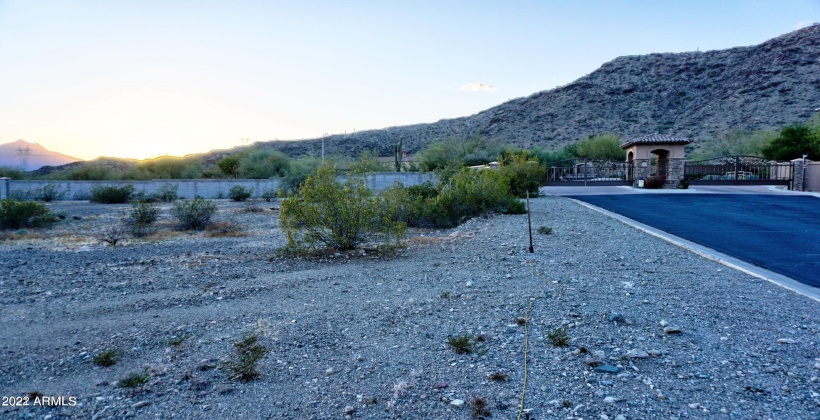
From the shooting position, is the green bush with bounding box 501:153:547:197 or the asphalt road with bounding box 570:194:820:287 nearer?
the asphalt road with bounding box 570:194:820:287

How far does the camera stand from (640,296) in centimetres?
687

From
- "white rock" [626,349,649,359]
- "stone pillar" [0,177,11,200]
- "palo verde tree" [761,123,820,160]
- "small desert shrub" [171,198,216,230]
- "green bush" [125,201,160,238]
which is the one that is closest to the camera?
"white rock" [626,349,649,359]

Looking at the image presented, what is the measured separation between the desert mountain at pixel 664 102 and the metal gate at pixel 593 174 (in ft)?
68.4

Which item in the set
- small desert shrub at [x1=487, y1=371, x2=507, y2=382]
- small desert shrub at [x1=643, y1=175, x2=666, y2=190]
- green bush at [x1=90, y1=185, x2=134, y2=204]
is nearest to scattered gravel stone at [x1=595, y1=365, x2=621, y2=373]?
small desert shrub at [x1=487, y1=371, x2=507, y2=382]

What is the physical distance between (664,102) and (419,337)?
214 feet

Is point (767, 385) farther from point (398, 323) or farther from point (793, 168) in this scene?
point (793, 168)

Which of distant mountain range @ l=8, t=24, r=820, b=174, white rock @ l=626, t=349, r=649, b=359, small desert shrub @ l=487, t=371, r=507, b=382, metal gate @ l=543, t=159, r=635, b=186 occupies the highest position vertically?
distant mountain range @ l=8, t=24, r=820, b=174

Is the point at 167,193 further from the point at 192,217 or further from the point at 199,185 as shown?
the point at 192,217

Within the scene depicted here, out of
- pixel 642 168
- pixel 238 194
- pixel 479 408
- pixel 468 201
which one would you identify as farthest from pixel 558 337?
pixel 642 168

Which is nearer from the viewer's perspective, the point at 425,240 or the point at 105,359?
the point at 105,359

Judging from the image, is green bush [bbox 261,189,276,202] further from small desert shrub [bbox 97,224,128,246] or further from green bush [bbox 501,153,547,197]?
green bush [bbox 501,153,547,197]

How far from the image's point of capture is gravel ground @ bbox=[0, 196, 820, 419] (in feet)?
13.6

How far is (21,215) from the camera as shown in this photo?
17750 mm

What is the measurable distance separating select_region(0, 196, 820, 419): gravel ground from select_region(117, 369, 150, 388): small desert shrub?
0.05m
